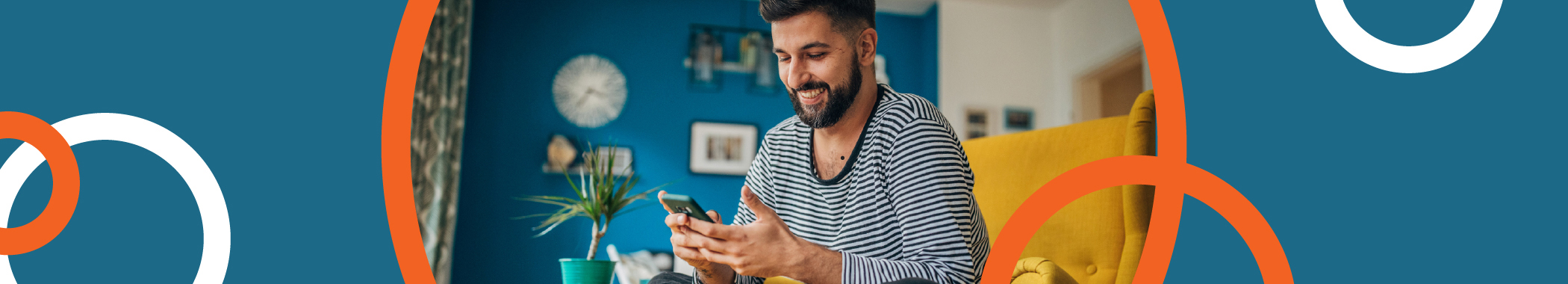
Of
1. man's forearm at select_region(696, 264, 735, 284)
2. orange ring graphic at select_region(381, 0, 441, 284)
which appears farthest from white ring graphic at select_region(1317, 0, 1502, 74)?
orange ring graphic at select_region(381, 0, 441, 284)

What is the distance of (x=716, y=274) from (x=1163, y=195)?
1.95 feet

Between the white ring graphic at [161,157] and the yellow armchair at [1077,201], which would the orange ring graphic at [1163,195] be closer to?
the yellow armchair at [1077,201]

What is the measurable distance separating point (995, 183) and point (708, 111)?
2370 millimetres

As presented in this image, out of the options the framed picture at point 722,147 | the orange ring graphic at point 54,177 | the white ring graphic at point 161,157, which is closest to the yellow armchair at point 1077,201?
the white ring graphic at point 161,157

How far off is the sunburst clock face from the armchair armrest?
280 cm

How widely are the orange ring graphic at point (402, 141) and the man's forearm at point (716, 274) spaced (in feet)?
1.21

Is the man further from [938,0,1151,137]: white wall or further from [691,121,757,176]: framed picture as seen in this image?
[938,0,1151,137]: white wall

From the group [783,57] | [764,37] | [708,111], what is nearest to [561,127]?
[708,111]

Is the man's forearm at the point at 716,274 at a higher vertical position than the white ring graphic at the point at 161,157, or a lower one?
lower

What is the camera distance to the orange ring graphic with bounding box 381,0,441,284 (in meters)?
0.84

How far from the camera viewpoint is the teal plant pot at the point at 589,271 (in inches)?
73.0

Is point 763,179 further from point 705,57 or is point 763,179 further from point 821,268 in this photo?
point 705,57

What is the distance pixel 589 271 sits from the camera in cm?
185

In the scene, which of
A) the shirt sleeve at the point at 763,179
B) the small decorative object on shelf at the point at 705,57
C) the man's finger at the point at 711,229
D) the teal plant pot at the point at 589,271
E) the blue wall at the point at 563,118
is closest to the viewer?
the man's finger at the point at 711,229
